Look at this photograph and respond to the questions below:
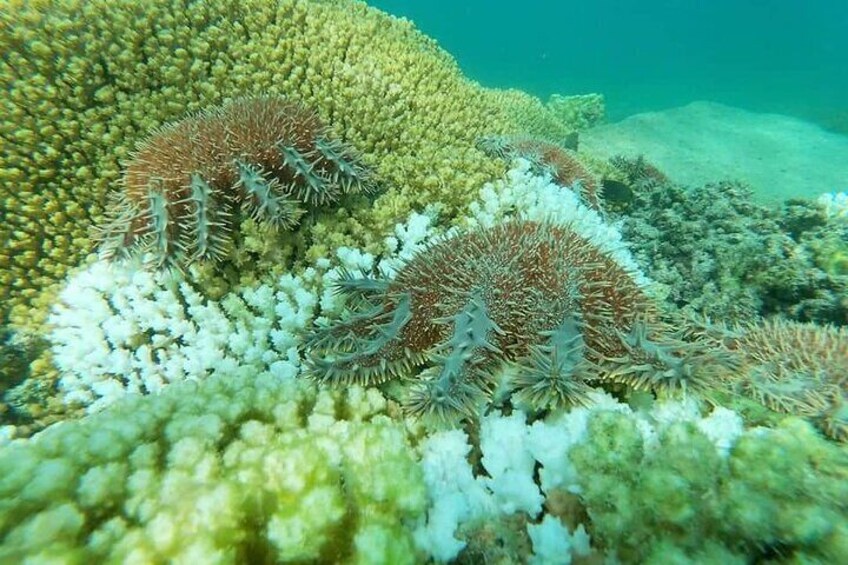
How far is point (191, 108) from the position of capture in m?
4.42

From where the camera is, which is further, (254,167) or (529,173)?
(529,173)

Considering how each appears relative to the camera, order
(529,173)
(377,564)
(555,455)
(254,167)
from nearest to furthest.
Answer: (377,564) → (555,455) → (254,167) → (529,173)

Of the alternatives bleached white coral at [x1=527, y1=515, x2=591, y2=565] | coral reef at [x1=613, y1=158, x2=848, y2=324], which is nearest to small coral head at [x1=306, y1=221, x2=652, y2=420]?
bleached white coral at [x1=527, y1=515, x2=591, y2=565]

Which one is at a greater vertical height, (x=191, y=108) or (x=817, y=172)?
(x=817, y=172)

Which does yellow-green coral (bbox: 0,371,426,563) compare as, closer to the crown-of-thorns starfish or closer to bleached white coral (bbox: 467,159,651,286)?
Result: the crown-of-thorns starfish

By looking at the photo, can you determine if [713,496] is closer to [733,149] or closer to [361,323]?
[361,323]

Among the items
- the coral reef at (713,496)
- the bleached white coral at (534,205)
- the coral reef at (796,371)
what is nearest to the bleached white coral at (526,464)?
the coral reef at (713,496)

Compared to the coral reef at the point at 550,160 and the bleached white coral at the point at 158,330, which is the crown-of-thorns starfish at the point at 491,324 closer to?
the bleached white coral at the point at 158,330

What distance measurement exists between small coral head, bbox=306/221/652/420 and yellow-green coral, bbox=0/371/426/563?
34 centimetres

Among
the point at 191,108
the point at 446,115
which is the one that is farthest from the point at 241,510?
the point at 446,115

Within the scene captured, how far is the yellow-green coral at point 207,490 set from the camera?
179cm

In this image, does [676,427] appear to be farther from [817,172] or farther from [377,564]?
[817,172]

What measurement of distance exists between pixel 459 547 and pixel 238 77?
14.0 ft

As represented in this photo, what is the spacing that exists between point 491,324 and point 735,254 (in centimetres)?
377
